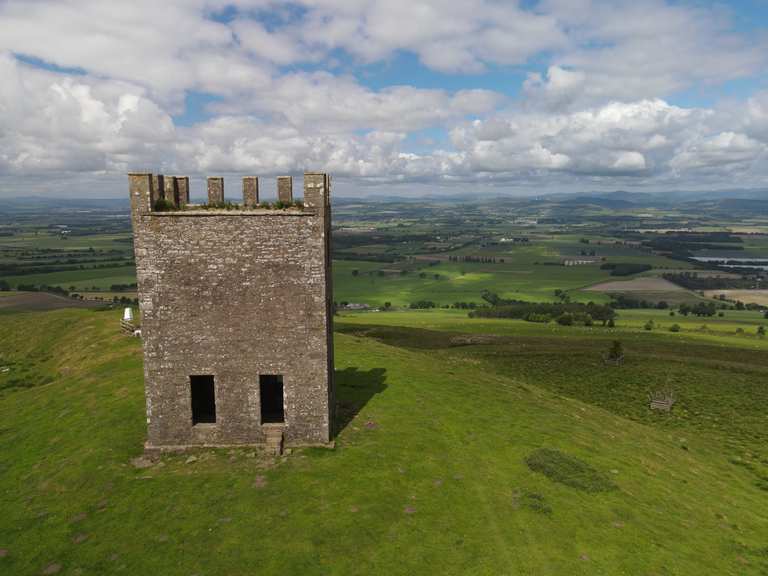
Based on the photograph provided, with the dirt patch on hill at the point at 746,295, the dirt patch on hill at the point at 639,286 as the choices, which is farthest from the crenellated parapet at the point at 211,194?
the dirt patch on hill at the point at 746,295

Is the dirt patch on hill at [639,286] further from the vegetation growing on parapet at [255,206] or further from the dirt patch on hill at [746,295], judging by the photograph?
the vegetation growing on parapet at [255,206]

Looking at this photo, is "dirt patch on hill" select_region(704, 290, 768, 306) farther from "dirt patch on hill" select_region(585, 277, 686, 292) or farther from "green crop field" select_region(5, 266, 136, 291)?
"green crop field" select_region(5, 266, 136, 291)

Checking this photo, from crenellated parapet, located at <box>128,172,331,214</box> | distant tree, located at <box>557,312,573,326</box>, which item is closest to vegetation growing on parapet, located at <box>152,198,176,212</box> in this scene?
crenellated parapet, located at <box>128,172,331,214</box>

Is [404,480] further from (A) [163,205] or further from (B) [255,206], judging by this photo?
(A) [163,205]

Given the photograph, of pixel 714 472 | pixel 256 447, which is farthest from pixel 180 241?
pixel 714 472

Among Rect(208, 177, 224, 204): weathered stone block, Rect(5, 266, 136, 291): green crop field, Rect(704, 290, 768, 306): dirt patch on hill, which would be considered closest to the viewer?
Rect(208, 177, 224, 204): weathered stone block

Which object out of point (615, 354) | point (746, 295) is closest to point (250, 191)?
point (615, 354)
